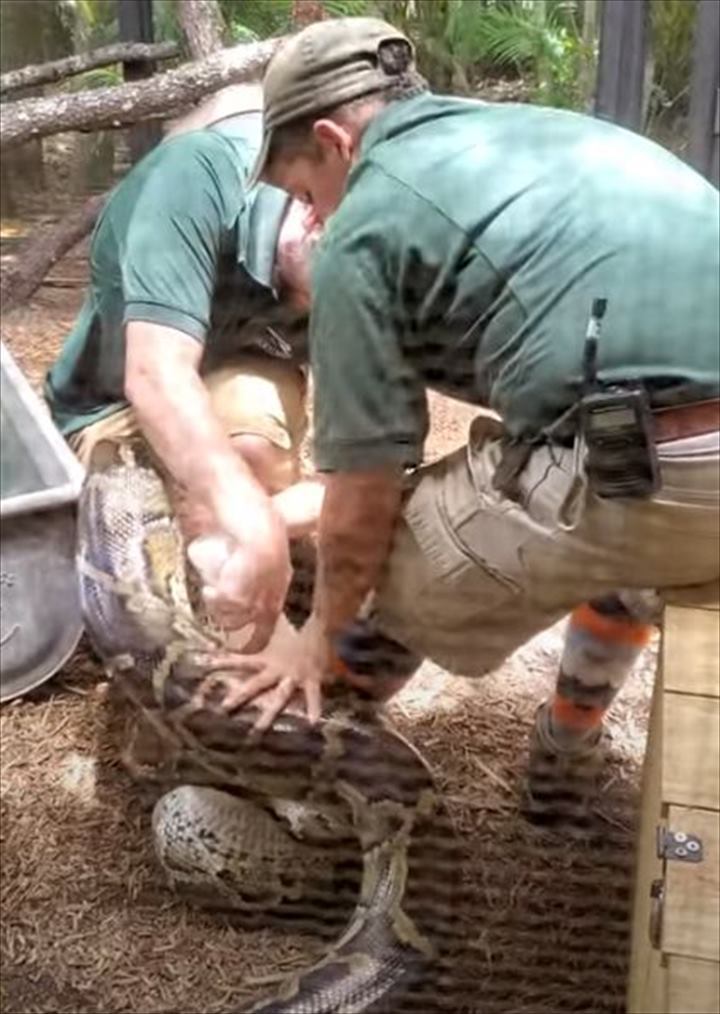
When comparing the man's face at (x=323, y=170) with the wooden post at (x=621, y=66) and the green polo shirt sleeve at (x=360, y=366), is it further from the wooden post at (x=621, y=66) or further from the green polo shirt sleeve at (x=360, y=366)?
the wooden post at (x=621, y=66)

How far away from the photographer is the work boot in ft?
3.88

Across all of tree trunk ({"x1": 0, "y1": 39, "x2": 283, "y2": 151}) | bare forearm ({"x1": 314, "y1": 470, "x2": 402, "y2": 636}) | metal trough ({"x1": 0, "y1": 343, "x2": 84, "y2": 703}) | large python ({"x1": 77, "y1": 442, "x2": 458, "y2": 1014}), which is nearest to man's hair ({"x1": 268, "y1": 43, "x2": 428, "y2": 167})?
tree trunk ({"x1": 0, "y1": 39, "x2": 283, "y2": 151})

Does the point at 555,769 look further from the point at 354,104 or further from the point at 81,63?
the point at 81,63

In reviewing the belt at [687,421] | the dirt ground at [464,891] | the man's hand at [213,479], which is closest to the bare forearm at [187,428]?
the man's hand at [213,479]

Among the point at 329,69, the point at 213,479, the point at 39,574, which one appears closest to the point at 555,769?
the point at 213,479

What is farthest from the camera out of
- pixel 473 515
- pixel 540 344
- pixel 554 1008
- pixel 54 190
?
pixel 54 190

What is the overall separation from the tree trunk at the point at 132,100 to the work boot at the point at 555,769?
1.81 ft

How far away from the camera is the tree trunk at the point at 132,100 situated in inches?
45.6

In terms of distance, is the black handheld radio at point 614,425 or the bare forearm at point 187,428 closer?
the black handheld radio at point 614,425

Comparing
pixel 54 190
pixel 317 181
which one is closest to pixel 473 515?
pixel 317 181

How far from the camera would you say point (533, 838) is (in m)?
→ 1.20

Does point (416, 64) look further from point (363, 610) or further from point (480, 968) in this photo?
point (480, 968)

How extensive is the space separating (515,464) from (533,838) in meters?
0.35

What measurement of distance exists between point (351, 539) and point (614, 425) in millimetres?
218
